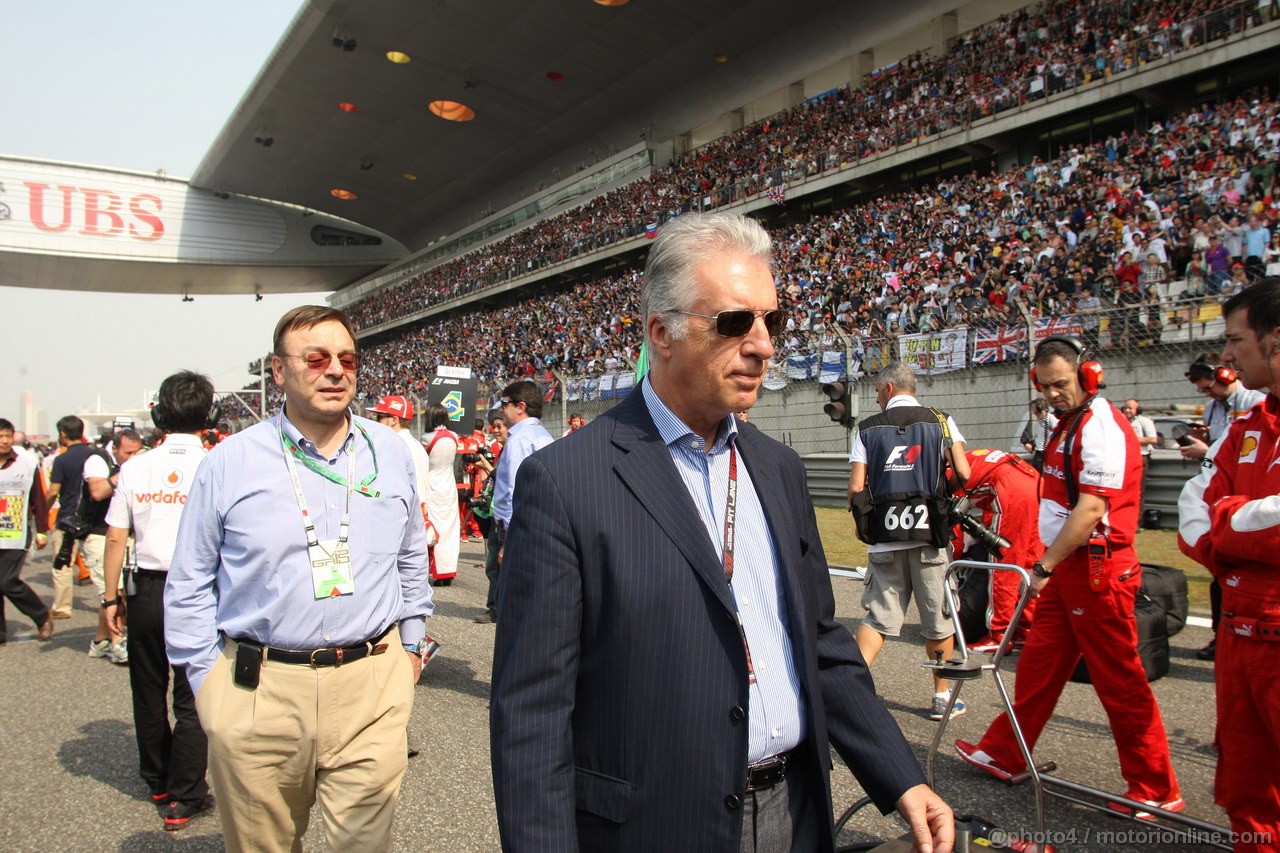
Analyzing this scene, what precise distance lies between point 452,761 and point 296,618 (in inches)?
80.5

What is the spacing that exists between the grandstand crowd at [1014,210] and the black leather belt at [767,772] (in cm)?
998

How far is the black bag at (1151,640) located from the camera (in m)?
4.69

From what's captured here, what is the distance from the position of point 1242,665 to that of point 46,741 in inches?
224

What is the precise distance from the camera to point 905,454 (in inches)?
179

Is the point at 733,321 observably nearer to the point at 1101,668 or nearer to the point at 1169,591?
the point at 1101,668

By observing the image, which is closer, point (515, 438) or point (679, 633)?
point (679, 633)

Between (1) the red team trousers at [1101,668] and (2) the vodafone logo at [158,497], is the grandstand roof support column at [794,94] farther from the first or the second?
(2) the vodafone logo at [158,497]

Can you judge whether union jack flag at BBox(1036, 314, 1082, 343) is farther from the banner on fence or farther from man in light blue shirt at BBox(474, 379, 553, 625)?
man in light blue shirt at BBox(474, 379, 553, 625)

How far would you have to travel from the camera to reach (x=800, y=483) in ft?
6.07

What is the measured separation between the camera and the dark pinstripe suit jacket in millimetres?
1401

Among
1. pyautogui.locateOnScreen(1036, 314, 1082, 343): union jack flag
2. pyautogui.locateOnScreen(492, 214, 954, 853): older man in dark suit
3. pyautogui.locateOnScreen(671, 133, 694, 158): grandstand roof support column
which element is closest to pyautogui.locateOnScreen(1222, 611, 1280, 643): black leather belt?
pyautogui.locateOnScreen(492, 214, 954, 853): older man in dark suit

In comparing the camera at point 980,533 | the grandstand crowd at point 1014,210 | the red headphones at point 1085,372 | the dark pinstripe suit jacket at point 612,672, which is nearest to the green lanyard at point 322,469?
the dark pinstripe suit jacket at point 612,672

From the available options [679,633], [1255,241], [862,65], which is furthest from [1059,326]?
[862,65]

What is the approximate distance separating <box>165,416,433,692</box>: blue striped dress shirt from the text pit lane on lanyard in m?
0.01
